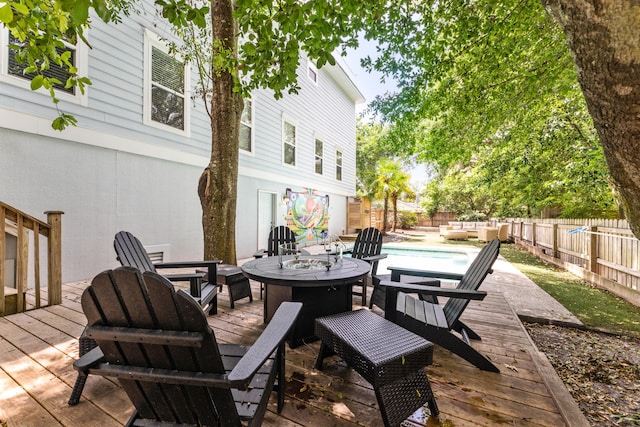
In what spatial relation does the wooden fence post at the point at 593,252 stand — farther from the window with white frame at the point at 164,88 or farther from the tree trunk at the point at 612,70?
the window with white frame at the point at 164,88

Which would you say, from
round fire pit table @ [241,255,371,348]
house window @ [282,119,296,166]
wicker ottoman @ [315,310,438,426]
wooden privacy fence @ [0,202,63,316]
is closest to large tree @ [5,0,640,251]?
wicker ottoman @ [315,310,438,426]

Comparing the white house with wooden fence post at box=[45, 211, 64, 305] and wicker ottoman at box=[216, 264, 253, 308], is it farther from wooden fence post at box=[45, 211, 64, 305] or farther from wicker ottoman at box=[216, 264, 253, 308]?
wicker ottoman at box=[216, 264, 253, 308]

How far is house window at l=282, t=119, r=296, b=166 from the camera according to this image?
9.04 metres

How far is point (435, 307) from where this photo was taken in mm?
2643

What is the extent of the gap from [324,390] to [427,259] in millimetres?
8498

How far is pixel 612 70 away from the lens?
3.89ft

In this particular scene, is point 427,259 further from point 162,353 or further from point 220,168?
point 162,353

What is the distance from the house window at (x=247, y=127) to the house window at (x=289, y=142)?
149cm

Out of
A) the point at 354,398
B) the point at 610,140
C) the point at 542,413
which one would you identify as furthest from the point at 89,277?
the point at 610,140

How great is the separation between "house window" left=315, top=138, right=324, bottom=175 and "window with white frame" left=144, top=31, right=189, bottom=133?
5968mm

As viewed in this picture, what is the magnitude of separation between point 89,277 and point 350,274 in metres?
4.52

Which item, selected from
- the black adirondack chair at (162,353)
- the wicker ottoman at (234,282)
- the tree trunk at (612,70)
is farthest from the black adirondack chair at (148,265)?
the tree trunk at (612,70)

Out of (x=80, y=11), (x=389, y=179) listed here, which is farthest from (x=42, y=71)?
(x=389, y=179)

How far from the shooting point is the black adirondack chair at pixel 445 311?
210 cm
